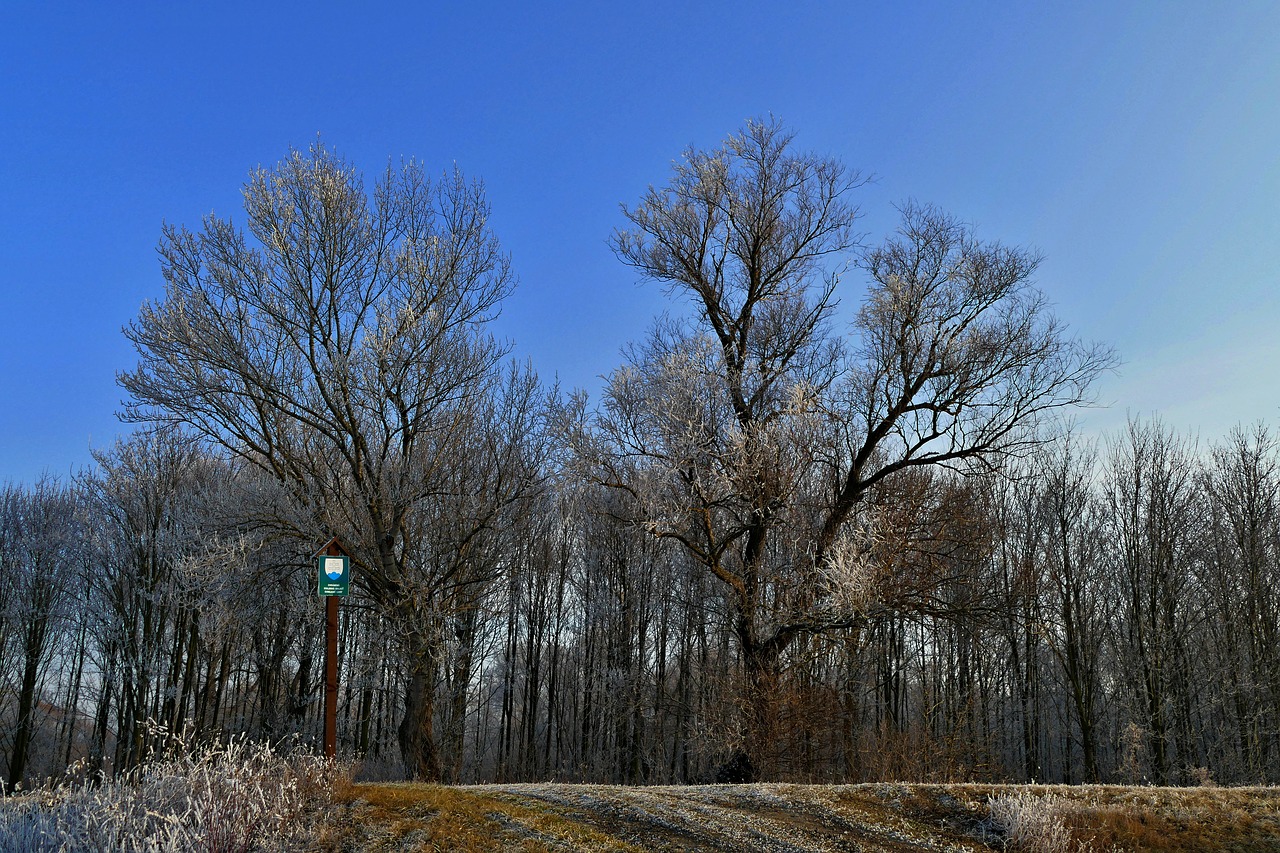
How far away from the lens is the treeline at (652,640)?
19656mm

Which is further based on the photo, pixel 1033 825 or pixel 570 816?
pixel 1033 825

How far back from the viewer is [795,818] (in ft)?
24.4

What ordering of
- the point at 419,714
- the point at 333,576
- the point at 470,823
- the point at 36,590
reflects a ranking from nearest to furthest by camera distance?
1. the point at 470,823
2. the point at 333,576
3. the point at 419,714
4. the point at 36,590

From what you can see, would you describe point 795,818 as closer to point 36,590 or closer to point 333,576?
point 333,576

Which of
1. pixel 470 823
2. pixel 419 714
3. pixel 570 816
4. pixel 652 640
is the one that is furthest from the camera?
pixel 652 640

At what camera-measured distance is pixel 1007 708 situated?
1120 inches

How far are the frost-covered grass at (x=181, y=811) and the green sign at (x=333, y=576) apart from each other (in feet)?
8.87

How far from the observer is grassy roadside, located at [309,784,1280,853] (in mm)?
6457

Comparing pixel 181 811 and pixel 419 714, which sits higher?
pixel 181 811

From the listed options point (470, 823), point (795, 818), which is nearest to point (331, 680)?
point (470, 823)

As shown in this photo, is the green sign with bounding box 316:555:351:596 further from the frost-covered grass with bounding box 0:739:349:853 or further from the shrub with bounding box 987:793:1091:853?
the shrub with bounding box 987:793:1091:853

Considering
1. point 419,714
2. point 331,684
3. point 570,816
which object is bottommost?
point 419,714

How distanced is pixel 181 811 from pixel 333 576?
12.5 ft

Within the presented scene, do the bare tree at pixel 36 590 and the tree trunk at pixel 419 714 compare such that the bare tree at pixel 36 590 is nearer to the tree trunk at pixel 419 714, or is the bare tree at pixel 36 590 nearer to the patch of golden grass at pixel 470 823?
the tree trunk at pixel 419 714
